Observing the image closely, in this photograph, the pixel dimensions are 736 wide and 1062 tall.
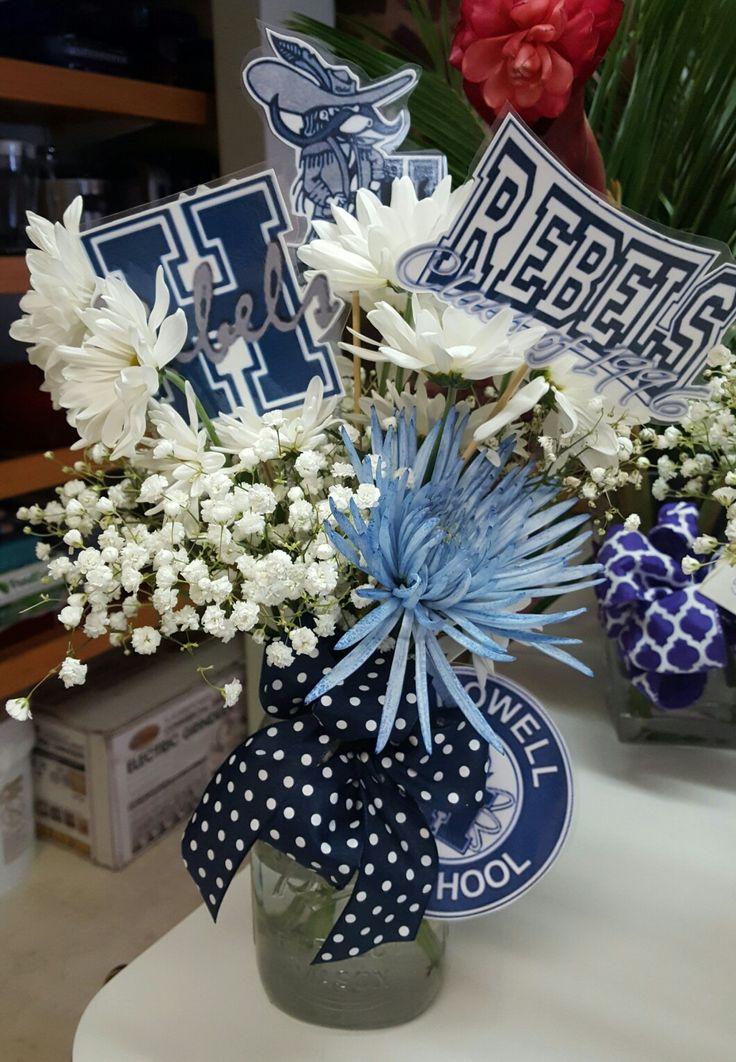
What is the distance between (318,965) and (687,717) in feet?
1.52

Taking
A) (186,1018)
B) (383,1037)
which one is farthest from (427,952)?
(186,1018)

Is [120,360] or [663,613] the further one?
[663,613]

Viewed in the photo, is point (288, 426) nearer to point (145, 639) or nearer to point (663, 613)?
point (145, 639)

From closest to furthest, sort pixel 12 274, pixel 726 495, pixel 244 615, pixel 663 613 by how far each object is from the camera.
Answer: pixel 244 615
pixel 726 495
pixel 663 613
pixel 12 274

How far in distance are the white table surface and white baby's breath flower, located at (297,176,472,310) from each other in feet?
1.25

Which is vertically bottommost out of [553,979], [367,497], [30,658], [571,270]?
[30,658]

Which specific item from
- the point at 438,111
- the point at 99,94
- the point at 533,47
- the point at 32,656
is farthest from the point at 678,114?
the point at 32,656

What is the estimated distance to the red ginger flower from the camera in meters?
0.54

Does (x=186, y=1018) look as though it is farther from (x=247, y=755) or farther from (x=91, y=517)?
(x=91, y=517)

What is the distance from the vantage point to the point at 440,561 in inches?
19.5

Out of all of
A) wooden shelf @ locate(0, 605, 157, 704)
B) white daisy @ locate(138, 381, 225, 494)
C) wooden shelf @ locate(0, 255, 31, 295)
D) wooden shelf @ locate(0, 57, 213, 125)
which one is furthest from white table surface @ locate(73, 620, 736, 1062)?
wooden shelf @ locate(0, 57, 213, 125)

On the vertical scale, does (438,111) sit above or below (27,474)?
above

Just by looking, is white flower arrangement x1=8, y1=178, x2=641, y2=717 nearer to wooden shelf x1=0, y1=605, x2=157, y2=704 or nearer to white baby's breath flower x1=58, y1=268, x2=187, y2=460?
white baby's breath flower x1=58, y1=268, x2=187, y2=460

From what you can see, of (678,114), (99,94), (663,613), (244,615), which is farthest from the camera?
(99,94)
